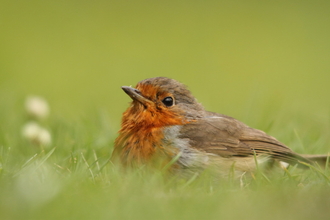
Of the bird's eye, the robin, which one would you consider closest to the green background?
the robin

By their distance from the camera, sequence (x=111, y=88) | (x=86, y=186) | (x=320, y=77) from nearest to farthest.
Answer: (x=86, y=186)
(x=111, y=88)
(x=320, y=77)

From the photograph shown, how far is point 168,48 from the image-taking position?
1650 cm

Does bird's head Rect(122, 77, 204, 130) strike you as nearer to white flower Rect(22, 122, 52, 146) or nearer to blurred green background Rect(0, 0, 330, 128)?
white flower Rect(22, 122, 52, 146)

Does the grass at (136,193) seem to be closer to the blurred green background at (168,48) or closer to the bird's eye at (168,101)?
the bird's eye at (168,101)

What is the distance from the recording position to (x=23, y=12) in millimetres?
17594

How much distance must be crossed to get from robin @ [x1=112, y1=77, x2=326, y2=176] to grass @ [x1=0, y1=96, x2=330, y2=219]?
19 centimetres

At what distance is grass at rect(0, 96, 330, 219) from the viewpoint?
394 centimetres

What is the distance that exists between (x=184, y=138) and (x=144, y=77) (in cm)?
742

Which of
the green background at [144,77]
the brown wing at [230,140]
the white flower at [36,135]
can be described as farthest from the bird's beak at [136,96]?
the white flower at [36,135]

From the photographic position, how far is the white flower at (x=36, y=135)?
616 cm

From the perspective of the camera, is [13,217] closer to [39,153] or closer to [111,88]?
[39,153]

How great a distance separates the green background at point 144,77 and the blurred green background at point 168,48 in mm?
42

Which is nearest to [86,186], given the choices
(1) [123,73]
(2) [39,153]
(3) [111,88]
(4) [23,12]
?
(2) [39,153]

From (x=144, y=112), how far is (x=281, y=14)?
14.7 m
